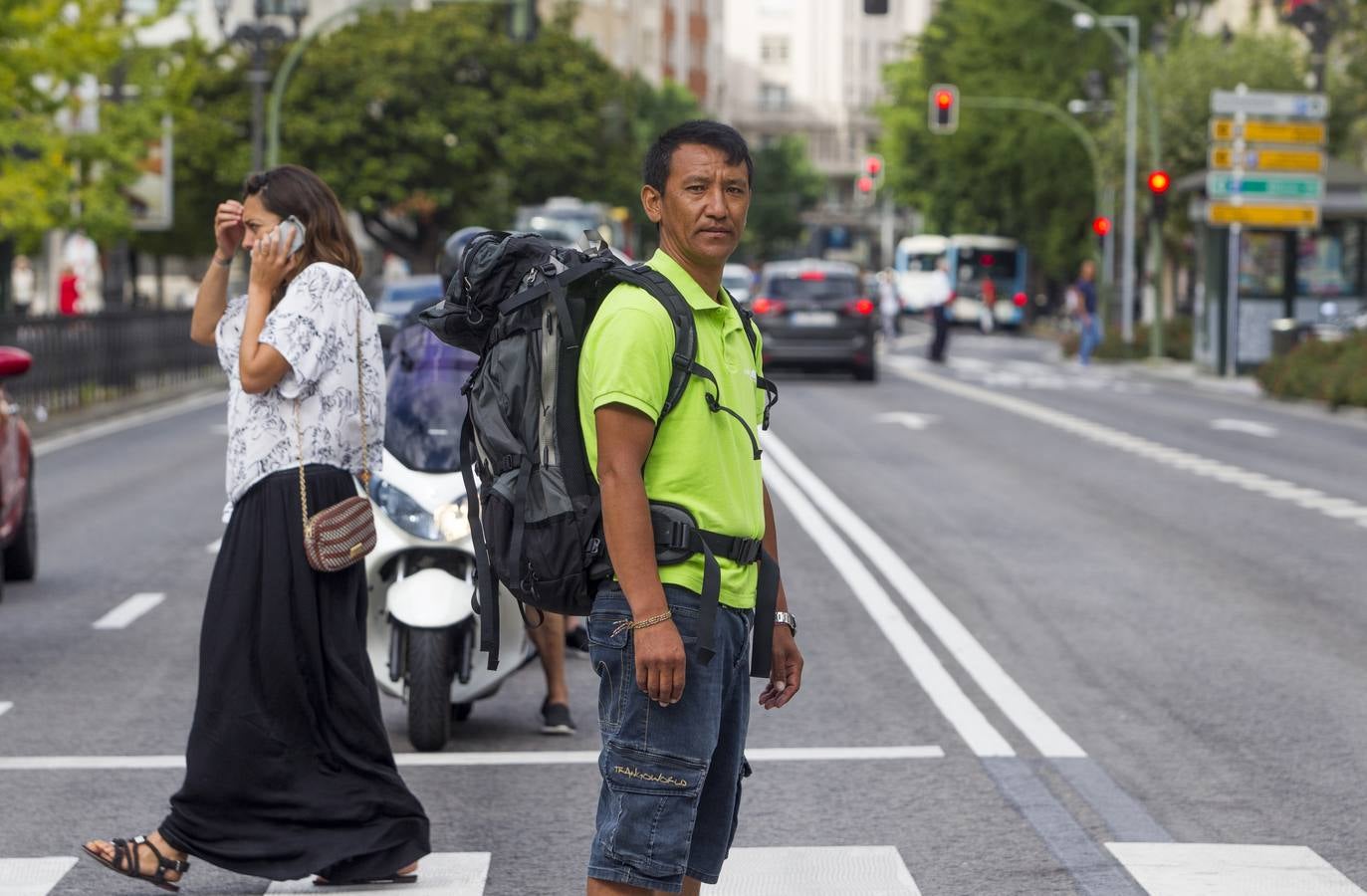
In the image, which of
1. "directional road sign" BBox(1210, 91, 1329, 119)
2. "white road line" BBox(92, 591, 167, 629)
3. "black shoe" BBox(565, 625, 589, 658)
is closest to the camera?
"black shoe" BBox(565, 625, 589, 658)

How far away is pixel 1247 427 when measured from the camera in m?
25.6

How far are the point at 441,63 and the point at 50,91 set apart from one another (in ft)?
116

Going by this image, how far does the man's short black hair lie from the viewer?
13.6ft

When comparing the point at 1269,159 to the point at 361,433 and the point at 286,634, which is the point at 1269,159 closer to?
the point at 361,433

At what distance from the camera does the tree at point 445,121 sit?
65312mm

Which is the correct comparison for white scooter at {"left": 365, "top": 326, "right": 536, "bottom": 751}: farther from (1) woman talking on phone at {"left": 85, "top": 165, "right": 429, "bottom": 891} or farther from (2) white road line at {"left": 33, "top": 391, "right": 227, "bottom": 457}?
(2) white road line at {"left": 33, "top": 391, "right": 227, "bottom": 457}

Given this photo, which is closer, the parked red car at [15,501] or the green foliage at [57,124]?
the parked red car at [15,501]

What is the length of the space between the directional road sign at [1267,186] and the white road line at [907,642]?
2256 cm

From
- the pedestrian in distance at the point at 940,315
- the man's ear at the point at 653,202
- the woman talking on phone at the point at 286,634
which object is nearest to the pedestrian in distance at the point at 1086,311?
the pedestrian in distance at the point at 940,315

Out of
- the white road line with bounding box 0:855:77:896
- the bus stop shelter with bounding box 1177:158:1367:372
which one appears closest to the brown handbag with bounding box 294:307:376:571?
the white road line with bounding box 0:855:77:896

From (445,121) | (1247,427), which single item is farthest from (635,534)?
(445,121)

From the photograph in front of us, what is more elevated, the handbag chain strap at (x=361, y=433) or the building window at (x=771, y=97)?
the building window at (x=771, y=97)

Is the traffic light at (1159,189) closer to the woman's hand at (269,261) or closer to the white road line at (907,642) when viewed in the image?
the white road line at (907,642)

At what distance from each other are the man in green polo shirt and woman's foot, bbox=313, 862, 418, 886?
66.4 inches
